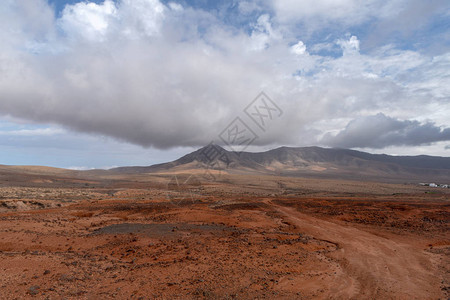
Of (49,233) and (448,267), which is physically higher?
(49,233)

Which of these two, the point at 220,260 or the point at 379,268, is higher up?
the point at 220,260

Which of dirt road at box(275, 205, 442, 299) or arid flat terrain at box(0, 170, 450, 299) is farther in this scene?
dirt road at box(275, 205, 442, 299)

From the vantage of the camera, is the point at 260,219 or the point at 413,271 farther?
the point at 260,219

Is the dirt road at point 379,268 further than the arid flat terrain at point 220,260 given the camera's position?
Yes

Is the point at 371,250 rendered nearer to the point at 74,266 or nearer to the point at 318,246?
the point at 318,246

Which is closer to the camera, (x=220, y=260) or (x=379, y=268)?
(x=379, y=268)

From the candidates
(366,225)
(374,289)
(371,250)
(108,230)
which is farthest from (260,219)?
(374,289)

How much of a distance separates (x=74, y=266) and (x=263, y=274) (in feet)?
20.3

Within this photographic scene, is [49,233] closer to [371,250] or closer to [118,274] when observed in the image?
[118,274]

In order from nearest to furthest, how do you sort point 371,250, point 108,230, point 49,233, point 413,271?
1. point 413,271
2. point 371,250
3. point 49,233
4. point 108,230

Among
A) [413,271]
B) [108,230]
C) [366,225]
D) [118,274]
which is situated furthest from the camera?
[366,225]

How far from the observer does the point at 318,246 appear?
41.3 feet

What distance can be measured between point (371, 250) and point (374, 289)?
4.83 metres

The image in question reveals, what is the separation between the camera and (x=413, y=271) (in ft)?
31.2
